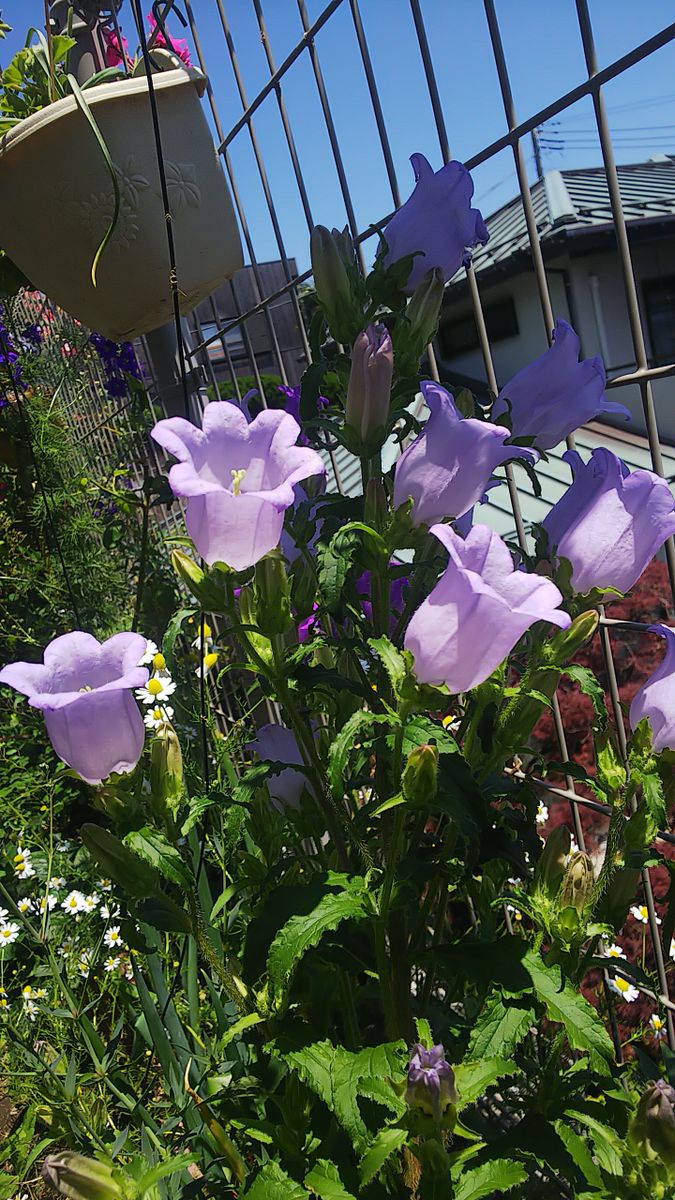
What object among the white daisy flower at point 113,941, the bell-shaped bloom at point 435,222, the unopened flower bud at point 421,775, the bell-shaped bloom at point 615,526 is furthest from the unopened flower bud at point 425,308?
the white daisy flower at point 113,941

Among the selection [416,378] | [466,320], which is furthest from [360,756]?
[466,320]

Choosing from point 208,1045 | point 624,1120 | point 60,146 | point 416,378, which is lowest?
point 208,1045

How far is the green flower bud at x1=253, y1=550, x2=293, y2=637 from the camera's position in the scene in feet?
3.41

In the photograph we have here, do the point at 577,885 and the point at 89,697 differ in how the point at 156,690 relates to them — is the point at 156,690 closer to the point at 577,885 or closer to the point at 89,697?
the point at 89,697

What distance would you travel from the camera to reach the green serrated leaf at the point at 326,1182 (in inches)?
42.3

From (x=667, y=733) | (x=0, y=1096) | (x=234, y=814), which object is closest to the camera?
(x=667, y=733)

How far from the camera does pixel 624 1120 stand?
3.91ft

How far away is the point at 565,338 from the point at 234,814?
0.86 metres

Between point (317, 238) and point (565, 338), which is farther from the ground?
point (317, 238)

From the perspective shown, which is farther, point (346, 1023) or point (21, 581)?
point (21, 581)

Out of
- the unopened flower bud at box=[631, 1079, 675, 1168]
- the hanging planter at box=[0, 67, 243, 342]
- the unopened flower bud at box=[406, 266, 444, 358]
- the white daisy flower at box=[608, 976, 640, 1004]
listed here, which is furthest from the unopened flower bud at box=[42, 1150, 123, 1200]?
the hanging planter at box=[0, 67, 243, 342]

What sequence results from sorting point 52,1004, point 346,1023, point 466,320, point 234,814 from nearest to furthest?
1. point 234,814
2. point 346,1023
3. point 52,1004
4. point 466,320

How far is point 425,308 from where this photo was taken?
1124mm

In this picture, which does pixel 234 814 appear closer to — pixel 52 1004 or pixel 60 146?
pixel 52 1004
